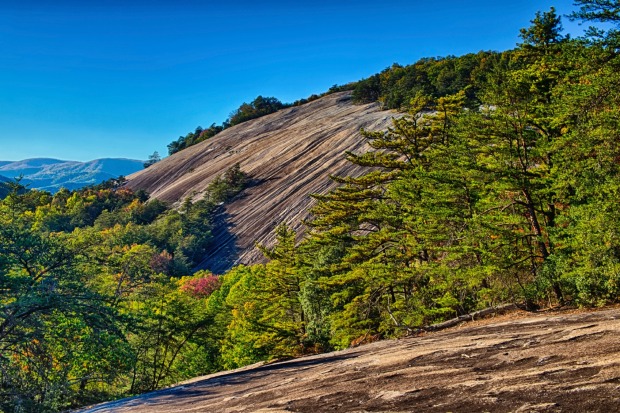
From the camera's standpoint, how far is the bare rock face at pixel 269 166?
215ft

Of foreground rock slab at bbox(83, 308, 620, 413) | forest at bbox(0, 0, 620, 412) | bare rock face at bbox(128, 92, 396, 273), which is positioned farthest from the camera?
bare rock face at bbox(128, 92, 396, 273)

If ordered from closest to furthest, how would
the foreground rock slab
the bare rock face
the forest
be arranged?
1. the foreground rock slab
2. the forest
3. the bare rock face

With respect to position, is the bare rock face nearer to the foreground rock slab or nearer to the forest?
the forest

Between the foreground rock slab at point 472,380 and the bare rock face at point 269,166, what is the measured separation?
43.0 metres

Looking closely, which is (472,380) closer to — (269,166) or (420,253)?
(420,253)

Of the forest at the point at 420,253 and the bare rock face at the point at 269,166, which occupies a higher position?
the bare rock face at the point at 269,166

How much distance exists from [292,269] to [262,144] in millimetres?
65299

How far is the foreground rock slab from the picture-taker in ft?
16.3

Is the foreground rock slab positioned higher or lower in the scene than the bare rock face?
lower

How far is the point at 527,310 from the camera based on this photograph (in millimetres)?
15297

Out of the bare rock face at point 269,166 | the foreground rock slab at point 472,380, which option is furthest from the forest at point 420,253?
the bare rock face at point 269,166

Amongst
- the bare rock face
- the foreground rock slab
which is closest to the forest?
the foreground rock slab

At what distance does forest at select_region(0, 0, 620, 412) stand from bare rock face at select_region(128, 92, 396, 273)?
87.4ft

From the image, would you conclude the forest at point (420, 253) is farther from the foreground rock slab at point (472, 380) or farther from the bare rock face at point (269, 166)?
the bare rock face at point (269, 166)
